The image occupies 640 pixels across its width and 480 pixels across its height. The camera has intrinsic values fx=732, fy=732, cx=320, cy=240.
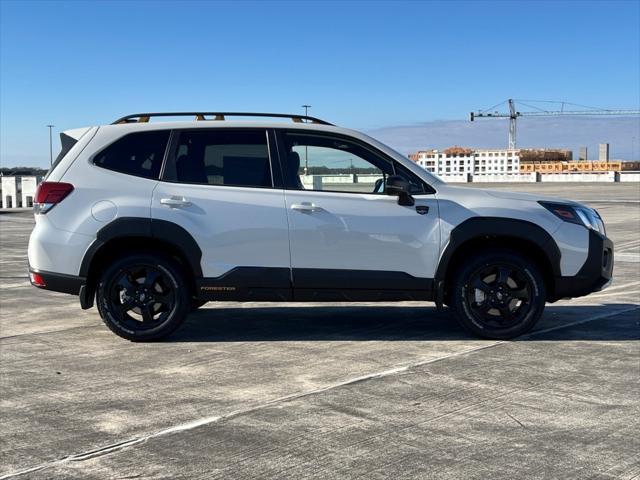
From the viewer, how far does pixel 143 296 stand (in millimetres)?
6281

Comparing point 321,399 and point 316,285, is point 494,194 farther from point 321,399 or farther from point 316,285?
point 321,399

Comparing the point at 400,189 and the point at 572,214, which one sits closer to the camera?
the point at 400,189

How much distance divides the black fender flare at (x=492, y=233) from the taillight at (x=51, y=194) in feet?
10.6

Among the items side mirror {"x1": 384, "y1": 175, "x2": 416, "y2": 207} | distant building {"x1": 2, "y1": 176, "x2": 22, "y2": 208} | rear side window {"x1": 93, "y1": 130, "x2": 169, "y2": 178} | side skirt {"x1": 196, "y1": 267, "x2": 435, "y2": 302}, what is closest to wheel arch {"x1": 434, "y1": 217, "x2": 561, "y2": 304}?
side skirt {"x1": 196, "y1": 267, "x2": 435, "y2": 302}

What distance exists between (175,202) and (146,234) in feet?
1.19

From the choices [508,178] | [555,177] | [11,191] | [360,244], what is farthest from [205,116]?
[508,178]

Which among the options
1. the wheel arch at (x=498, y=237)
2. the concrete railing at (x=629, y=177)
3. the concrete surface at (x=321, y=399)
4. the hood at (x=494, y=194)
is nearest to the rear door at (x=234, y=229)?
the concrete surface at (x=321, y=399)

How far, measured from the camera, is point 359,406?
4.47m

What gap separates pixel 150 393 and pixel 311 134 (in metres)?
2.76

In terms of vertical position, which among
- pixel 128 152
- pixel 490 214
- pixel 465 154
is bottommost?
pixel 490 214

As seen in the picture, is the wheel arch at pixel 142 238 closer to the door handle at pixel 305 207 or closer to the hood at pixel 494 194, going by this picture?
the door handle at pixel 305 207

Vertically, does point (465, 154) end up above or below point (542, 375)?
above

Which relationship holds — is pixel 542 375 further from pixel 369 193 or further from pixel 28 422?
pixel 28 422

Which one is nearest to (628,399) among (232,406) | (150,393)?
(232,406)
